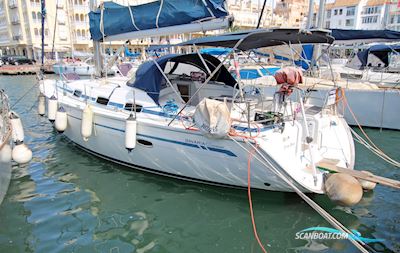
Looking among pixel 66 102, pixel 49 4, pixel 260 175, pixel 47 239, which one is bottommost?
pixel 47 239

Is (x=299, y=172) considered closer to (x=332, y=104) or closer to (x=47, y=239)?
(x=332, y=104)

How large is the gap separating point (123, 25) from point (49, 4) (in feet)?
153

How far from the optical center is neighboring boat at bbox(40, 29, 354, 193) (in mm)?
5242

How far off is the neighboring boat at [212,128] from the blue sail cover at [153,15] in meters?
0.56

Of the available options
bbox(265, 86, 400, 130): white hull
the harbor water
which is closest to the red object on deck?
the harbor water

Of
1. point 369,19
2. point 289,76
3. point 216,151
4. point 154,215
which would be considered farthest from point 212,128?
point 369,19

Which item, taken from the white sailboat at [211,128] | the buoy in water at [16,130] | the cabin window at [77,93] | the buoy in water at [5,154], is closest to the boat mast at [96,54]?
the cabin window at [77,93]

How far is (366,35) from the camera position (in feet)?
23.7

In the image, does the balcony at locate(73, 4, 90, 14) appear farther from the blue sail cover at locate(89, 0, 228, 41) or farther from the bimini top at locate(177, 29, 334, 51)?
the bimini top at locate(177, 29, 334, 51)

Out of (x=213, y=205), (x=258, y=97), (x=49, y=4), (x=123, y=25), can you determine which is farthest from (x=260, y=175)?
(x=49, y=4)

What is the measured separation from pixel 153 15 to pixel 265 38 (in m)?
2.42

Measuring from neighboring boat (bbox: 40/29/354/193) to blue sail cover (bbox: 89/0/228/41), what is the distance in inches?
22.0

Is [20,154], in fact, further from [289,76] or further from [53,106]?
[289,76]

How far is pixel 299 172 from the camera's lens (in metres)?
5.27
